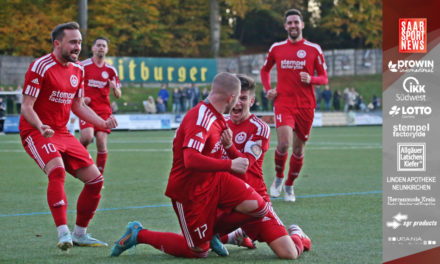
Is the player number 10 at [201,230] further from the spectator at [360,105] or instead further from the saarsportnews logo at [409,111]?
the spectator at [360,105]

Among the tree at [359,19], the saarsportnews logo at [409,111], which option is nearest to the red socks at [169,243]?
the saarsportnews logo at [409,111]

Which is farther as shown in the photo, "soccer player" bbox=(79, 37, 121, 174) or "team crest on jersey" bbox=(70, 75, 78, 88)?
"soccer player" bbox=(79, 37, 121, 174)

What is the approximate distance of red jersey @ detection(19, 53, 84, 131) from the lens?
21.8ft

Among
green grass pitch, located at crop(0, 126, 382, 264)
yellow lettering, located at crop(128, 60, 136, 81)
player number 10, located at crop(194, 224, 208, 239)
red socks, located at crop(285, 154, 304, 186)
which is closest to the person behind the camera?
player number 10, located at crop(194, 224, 208, 239)

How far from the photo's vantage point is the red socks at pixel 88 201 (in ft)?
22.4

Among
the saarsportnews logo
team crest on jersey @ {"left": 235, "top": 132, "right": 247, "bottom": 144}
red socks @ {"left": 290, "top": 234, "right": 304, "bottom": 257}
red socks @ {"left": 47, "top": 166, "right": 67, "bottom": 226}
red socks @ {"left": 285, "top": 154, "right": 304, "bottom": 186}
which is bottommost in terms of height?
red socks @ {"left": 285, "top": 154, "right": 304, "bottom": 186}

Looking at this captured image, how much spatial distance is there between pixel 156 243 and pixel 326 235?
72.1 inches

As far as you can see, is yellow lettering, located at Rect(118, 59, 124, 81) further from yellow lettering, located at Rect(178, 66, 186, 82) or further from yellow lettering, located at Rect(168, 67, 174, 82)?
yellow lettering, located at Rect(178, 66, 186, 82)

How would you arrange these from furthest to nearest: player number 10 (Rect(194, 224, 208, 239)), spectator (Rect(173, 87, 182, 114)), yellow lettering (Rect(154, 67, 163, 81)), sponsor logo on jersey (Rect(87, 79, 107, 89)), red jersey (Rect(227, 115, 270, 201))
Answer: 1. yellow lettering (Rect(154, 67, 163, 81))
2. spectator (Rect(173, 87, 182, 114))
3. sponsor logo on jersey (Rect(87, 79, 107, 89))
4. red jersey (Rect(227, 115, 270, 201))
5. player number 10 (Rect(194, 224, 208, 239))

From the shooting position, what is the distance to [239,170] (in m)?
5.63

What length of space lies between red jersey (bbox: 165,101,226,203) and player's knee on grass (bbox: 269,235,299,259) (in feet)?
2.26

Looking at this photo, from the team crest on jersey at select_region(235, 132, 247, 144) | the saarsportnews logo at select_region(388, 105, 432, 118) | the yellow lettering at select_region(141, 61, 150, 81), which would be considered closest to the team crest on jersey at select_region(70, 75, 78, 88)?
the team crest on jersey at select_region(235, 132, 247, 144)

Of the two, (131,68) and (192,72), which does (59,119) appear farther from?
(192,72)

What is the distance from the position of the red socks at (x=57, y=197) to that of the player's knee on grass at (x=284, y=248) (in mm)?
1776
